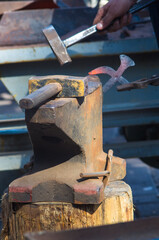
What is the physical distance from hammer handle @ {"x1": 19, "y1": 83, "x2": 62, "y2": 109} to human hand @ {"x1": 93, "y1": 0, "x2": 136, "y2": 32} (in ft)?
2.92

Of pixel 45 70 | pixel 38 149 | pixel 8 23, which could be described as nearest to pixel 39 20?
pixel 8 23

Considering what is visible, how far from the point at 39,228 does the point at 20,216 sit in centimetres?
10

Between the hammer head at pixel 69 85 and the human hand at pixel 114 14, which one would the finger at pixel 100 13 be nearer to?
the human hand at pixel 114 14

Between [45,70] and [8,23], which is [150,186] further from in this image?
[8,23]

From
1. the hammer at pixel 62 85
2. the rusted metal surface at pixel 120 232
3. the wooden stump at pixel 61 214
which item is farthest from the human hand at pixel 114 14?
the rusted metal surface at pixel 120 232

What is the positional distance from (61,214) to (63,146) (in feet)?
0.94

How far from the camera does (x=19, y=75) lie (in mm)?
2650

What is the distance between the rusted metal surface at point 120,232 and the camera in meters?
1.17

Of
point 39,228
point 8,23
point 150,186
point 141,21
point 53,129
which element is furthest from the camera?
point 150,186

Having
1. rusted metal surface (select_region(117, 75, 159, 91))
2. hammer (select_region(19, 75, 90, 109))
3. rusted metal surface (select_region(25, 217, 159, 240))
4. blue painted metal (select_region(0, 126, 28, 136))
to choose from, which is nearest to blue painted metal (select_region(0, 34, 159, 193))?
blue painted metal (select_region(0, 126, 28, 136))

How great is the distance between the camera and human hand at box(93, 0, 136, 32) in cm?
224

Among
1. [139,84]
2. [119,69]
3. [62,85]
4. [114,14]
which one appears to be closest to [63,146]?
[62,85]

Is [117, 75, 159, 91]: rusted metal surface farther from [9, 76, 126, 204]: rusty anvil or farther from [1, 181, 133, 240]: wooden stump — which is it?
[1, 181, 133, 240]: wooden stump

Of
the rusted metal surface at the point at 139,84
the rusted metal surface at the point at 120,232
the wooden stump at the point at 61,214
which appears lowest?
the rusted metal surface at the point at 120,232
